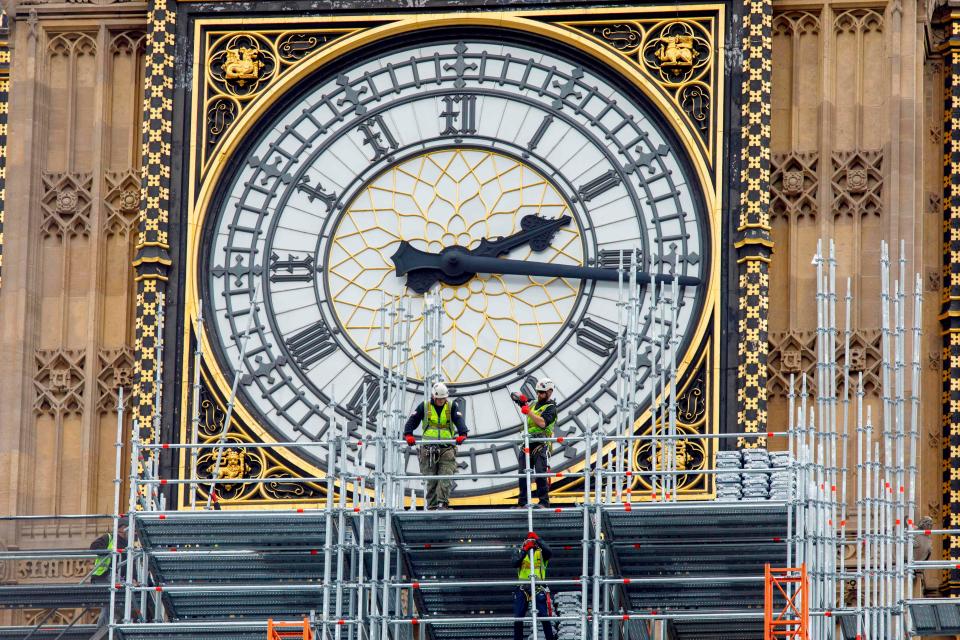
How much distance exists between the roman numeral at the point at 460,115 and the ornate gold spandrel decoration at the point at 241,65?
1.34m

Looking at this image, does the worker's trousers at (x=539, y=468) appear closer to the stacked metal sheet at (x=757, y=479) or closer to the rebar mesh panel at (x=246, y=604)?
the stacked metal sheet at (x=757, y=479)

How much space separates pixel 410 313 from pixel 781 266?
13.0 ft

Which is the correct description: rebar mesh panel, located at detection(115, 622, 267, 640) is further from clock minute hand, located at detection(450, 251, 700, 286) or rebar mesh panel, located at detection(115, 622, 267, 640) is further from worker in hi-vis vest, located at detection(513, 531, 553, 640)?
clock minute hand, located at detection(450, 251, 700, 286)

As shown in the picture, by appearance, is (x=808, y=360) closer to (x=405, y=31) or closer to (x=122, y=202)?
(x=405, y=31)

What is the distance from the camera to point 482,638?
112 feet

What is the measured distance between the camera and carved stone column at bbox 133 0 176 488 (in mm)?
35938

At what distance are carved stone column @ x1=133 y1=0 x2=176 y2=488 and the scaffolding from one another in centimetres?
109

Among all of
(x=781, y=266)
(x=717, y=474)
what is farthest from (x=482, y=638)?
(x=781, y=266)

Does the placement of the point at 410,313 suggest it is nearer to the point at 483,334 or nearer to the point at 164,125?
the point at 483,334

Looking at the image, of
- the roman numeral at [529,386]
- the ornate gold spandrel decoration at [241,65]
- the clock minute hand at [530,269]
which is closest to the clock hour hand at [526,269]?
the clock minute hand at [530,269]

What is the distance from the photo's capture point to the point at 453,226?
36438 mm

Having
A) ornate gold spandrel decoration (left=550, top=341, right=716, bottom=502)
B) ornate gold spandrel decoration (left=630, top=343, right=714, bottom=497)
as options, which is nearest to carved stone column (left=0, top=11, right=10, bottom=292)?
ornate gold spandrel decoration (left=550, top=341, right=716, bottom=502)

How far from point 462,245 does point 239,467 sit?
Result: 3.38 m

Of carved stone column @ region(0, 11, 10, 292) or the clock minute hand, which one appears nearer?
the clock minute hand
